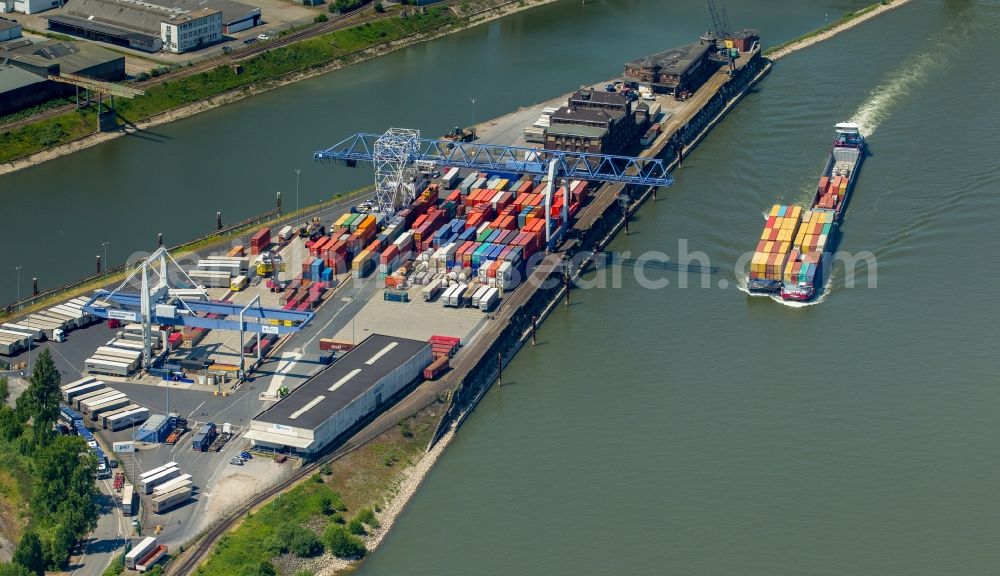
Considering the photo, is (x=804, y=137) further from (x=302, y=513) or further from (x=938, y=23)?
(x=302, y=513)

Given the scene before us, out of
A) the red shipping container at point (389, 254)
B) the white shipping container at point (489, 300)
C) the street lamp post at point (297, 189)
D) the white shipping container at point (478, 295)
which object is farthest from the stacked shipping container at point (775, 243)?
the street lamp post at point (297, 189)

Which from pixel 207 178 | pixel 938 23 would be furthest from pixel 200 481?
pixel 938 23

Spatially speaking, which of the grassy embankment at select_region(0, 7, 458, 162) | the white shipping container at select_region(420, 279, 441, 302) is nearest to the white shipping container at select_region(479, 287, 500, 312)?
the white shipping container at select_region(420, 279, 441, 302)

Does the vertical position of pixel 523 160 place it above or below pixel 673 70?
below

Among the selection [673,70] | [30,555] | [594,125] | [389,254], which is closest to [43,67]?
Result: [389,254]

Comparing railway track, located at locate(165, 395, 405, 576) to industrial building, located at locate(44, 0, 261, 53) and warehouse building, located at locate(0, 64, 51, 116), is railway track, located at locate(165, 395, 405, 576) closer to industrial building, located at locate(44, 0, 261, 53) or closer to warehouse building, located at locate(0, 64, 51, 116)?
warehouse building, located at locate(0, 64, 51, 116)

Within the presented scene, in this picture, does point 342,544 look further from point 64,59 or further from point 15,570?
point 64,59

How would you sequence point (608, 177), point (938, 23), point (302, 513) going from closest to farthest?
1. point (302, 513)
2. point (608, 177)
3. point (938, 23)
